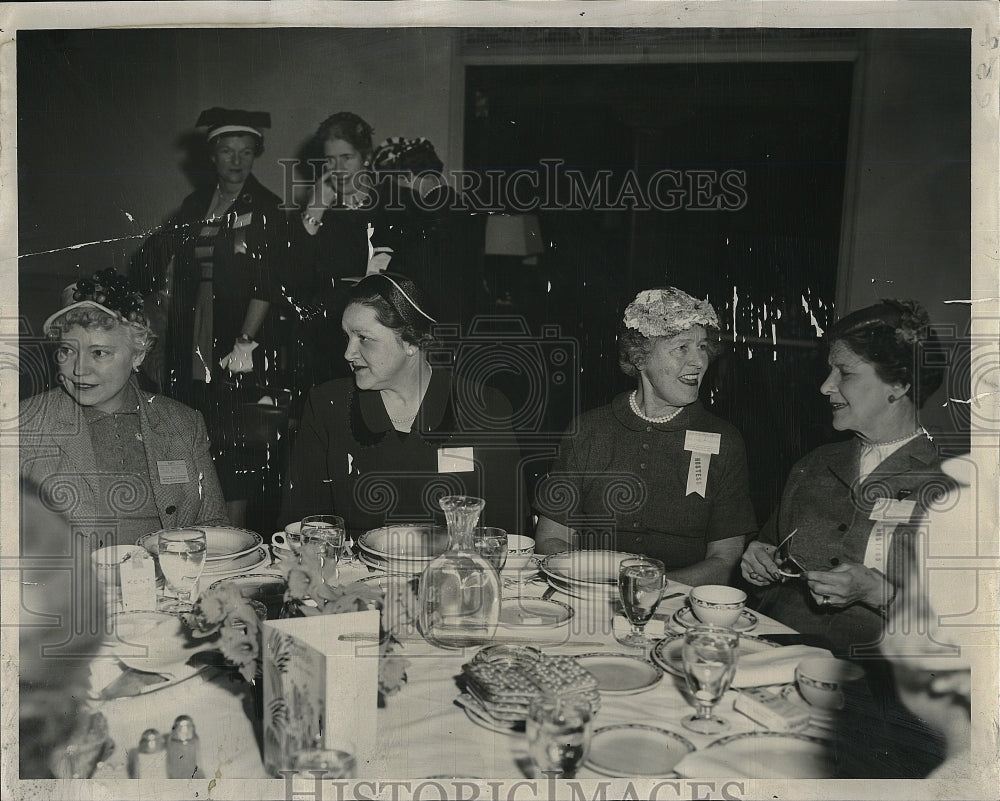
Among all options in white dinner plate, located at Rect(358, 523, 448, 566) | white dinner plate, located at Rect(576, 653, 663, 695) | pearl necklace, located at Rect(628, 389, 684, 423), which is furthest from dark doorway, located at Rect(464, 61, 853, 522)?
white dinner plate, located at Rect(576, 653, 663, 695)

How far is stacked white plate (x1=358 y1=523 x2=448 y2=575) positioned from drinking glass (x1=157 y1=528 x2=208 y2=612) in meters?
0.33

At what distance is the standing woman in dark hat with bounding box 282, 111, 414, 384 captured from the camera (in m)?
1.76

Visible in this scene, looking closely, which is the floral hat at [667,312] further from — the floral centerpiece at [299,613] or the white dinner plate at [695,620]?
the floral centerpiece at [299,613]

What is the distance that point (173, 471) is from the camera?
180cm

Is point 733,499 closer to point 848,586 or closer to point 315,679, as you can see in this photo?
point 848,586

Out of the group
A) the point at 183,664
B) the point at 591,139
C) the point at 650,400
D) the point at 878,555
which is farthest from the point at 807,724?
the point at 591,139

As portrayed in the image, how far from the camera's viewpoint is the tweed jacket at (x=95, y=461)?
5.81 ft

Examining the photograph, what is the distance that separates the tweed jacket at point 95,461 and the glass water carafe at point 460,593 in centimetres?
60

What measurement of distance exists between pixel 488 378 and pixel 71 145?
1.01m

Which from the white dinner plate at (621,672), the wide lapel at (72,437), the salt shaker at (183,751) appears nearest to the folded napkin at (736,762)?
the white dinner plate at (621,672)

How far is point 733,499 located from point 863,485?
0.26m

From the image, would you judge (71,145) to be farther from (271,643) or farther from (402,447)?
(271,643)

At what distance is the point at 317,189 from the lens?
176 centimetres

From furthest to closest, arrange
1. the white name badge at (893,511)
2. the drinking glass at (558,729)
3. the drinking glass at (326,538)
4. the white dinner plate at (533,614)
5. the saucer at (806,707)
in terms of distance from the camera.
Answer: the white name badge at (893,511) → the drinking glass at (326,538) → the white dinner plate at (533,614) → the saucer at (806,707) → the drinking glass at (558,729)
